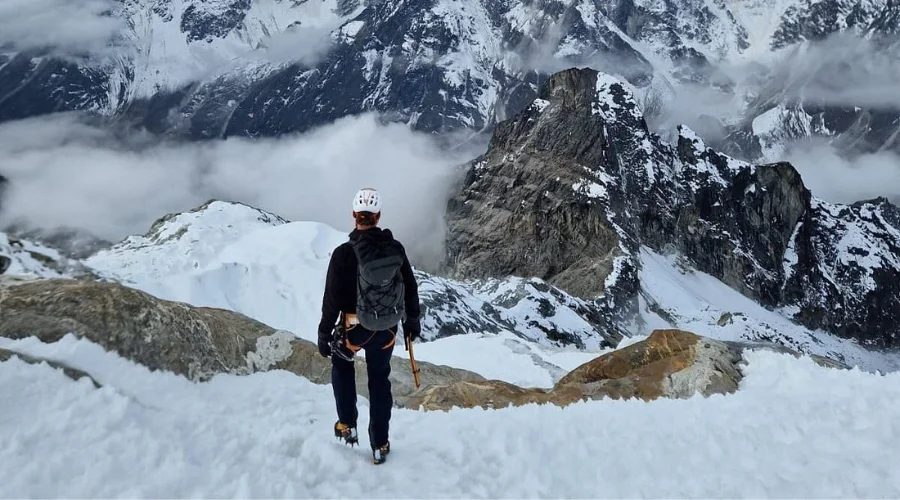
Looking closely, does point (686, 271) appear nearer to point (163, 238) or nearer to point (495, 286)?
point (495, 286)

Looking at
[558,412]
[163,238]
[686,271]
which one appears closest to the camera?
[558,412]

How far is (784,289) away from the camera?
617 ft

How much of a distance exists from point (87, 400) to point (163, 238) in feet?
237

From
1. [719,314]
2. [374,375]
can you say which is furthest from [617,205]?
[374,375]

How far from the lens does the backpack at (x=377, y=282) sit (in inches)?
316

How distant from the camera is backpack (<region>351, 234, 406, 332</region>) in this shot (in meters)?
8.03

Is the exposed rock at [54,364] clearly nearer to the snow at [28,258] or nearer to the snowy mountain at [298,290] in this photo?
the snow at [28,258]

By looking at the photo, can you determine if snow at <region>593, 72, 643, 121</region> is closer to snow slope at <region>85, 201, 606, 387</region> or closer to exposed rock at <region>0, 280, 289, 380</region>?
snow slope at <region>85, 201, 606, 387</region>

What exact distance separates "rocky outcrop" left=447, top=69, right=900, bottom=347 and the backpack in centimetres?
13373

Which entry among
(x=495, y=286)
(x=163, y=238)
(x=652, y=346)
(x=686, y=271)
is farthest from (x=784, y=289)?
(x=652, y=346)

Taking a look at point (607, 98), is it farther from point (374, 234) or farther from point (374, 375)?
point (374, 375)

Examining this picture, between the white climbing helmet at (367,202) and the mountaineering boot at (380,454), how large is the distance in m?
3.24

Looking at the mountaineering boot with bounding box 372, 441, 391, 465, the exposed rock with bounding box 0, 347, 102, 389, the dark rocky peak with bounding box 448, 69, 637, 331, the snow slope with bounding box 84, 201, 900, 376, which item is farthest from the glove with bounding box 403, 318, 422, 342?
the dark rocky peak with bounding box 448, 69, 637, 331

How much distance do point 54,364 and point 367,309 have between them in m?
4.39
